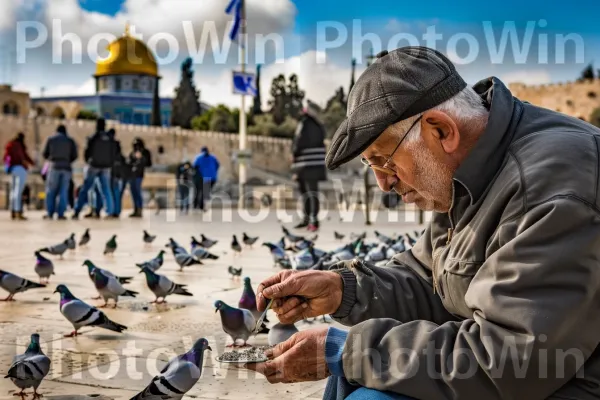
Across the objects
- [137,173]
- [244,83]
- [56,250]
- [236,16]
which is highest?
[236,16]

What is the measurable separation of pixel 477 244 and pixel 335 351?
43 cm

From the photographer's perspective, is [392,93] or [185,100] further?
[185,100]

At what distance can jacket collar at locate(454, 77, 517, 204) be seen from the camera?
6.70ft

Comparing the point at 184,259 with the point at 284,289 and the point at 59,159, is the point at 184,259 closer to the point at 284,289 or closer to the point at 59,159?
the point at 284,289

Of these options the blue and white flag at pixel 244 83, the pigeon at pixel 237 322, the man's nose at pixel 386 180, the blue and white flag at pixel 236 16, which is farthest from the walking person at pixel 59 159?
the man's nose at pixel 386 180

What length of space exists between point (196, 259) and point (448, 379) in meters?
6.19

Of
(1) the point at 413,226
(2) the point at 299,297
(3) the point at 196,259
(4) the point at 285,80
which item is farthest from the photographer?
(4) the point at 285,80

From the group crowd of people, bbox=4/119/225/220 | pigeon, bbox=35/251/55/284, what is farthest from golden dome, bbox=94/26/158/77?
pigeon, bbox=35/251/55/284

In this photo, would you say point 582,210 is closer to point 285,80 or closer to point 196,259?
point 196,259

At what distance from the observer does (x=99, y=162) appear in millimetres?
15664

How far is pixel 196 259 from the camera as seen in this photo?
7895mm

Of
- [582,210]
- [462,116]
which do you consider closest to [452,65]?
[462,116]

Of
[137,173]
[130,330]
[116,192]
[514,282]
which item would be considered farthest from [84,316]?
[137,173]

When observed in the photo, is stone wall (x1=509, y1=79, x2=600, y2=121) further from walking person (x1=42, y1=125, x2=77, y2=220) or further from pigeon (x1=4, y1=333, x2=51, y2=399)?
pigeon (x1=4, y1=333, x2=51, y2=399)
